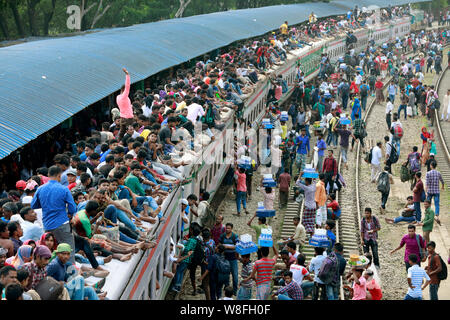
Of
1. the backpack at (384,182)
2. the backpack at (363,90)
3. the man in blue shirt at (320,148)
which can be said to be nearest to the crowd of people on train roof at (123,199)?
the man in blue shirt at (320,148)

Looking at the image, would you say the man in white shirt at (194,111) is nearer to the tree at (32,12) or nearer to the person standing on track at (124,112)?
the person standing on track at (124,112)

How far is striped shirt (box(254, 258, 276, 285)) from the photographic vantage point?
1132 centimetres

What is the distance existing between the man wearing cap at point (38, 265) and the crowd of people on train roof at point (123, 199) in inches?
0.4

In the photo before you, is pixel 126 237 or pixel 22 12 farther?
pixel 22 12

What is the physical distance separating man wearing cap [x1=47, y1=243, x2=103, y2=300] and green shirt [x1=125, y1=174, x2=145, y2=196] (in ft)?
10.2

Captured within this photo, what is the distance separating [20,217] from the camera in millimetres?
9016

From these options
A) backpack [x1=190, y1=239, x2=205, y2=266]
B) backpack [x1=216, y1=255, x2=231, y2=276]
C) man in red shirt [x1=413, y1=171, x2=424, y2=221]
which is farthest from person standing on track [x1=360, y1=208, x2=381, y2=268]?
backpack [x1=190, y1=239, x2=205, y2=266]

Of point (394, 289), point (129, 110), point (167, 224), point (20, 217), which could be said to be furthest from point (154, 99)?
point (20, 217)

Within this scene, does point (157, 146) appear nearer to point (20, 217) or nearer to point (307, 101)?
point (20, 217)

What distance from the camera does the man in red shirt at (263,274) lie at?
1133 cm

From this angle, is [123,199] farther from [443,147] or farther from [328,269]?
[443,147]

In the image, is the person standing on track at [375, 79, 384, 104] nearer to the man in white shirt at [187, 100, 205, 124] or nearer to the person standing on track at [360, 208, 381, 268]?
the man in white shirt at [187, 100, 205, 124]

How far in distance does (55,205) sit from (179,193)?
5.12 meters
